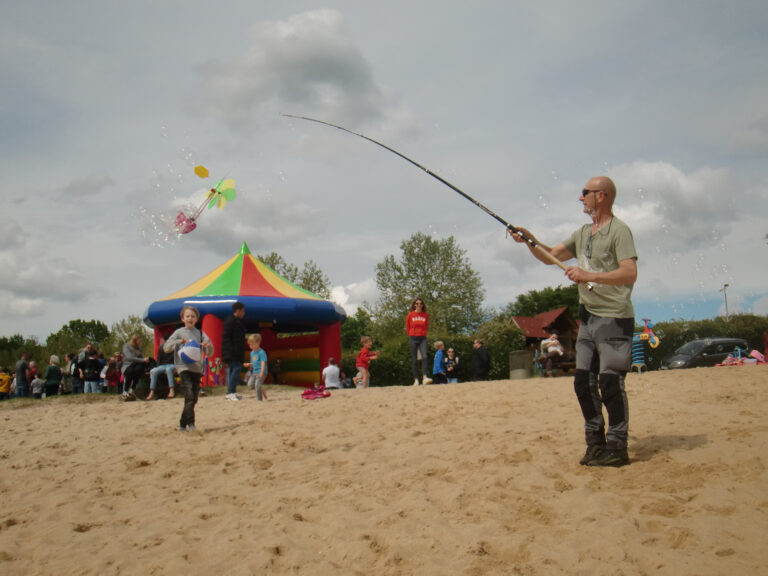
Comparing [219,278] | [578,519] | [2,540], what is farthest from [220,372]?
[578,519]

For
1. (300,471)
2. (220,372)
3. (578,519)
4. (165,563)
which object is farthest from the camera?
(220,372)

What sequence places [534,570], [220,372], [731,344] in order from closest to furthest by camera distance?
[534,570]
[220,372]
[731,344]

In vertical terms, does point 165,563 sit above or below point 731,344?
below

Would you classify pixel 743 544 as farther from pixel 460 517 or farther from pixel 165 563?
pixel 165 563

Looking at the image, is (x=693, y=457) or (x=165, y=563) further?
(x=693, y=457)

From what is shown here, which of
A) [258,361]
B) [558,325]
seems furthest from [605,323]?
[558,325]

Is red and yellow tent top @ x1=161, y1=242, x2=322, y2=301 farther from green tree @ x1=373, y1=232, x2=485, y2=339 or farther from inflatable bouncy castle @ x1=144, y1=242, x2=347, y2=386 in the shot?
green tree @ x1=373, y1=232, x2=485, y2=339

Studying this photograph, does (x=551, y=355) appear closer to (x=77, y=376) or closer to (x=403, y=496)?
(x=403, y=496)

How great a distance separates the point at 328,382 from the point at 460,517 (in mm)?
10002

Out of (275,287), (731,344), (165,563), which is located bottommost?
(165,563)

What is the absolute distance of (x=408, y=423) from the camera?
7082 mm

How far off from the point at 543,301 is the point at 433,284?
18.0 meters

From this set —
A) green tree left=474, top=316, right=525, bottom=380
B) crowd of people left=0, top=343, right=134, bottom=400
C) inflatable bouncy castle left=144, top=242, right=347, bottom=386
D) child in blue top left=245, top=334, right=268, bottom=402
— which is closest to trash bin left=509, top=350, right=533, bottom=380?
green tree left=474, top=316, right=525, bottom=380

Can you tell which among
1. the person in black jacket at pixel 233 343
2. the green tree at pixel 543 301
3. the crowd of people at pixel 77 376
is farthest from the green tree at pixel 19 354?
the green tree at pixel 543 301
